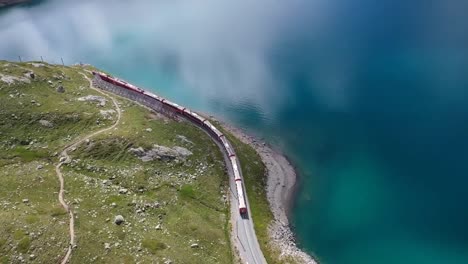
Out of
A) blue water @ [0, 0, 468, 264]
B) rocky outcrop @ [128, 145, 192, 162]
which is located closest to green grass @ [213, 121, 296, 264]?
blue water @ [0, 0, 468, 264]

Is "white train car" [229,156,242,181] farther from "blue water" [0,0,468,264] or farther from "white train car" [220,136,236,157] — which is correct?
"blue water" [0,0,468,264]

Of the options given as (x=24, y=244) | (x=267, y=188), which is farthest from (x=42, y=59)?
(x=24, y=244)

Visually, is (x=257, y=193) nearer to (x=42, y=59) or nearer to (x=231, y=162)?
(x=231, y=162)

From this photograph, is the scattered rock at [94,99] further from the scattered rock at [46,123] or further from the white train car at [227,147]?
the white train car at [227,147]

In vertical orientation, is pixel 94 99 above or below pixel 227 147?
below

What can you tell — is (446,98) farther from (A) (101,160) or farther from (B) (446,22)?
(A) (101,160)

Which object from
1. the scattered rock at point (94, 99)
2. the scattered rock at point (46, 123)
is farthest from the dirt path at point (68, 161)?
the scattered rock at point (46, 123)
